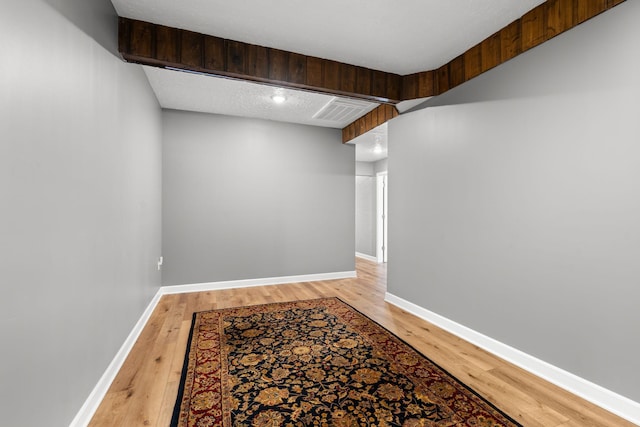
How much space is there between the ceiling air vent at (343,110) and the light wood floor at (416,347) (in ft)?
8.60

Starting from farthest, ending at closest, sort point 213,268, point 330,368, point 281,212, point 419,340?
point 281,212 → point 213,268 → point 419,340 → point 330,368

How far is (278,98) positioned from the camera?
144 inches

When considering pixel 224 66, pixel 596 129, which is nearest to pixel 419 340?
pixel 596 129

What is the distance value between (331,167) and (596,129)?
3.62 metres

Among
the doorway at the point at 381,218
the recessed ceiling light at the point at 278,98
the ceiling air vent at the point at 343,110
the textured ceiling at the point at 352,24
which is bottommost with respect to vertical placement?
the doorway at the point at 381,218

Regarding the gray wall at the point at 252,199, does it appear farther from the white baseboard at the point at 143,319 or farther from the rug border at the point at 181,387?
the rug border at the point at 181,387

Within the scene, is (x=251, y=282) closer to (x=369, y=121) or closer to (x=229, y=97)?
(x=229, y=97)

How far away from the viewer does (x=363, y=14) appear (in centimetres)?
218

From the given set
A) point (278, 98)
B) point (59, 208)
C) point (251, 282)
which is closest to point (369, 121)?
point (278, 98)

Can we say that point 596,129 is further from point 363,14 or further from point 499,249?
point 363,14

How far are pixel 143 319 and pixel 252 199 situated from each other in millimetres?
2208

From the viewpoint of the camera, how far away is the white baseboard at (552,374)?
5.53 feet

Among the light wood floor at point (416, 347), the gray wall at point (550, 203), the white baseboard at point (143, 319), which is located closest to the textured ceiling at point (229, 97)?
the gray wall at point (550, 203)

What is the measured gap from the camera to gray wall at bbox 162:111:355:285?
418 centimetres
